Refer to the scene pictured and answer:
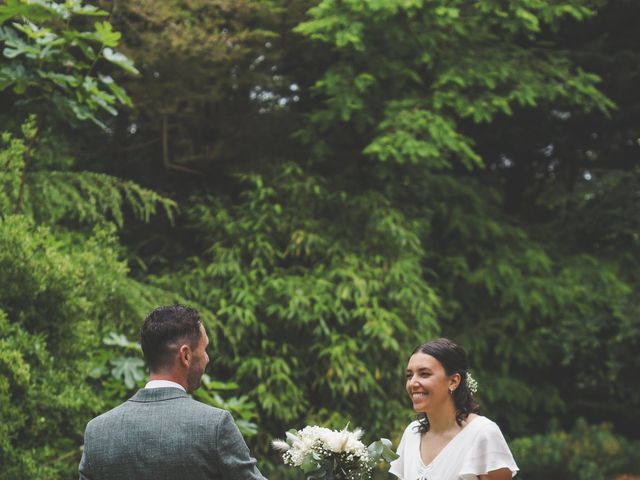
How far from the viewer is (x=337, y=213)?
9992 millimetres

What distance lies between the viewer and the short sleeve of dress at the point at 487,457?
11.7ft

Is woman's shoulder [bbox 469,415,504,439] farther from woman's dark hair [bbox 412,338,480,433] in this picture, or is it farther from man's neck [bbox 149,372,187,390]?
man's neck [bbox 149,372,187,390]

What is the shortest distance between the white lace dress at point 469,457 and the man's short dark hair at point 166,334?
134cm

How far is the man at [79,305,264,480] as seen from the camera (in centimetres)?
276

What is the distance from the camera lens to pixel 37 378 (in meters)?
5.86

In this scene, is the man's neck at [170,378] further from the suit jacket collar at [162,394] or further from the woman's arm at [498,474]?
the woman's arm at [498,474]

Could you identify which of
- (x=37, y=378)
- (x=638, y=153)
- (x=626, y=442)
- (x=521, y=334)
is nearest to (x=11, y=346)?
(x=37, y=378)

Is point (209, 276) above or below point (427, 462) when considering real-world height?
below

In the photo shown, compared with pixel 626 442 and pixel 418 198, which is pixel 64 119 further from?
pixel 626 442

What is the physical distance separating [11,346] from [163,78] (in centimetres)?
455

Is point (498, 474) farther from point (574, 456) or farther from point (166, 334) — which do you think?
point (574, 456)

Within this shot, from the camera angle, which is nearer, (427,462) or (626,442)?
(427,462)

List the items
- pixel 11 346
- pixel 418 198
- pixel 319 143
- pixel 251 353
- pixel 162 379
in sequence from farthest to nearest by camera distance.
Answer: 1. pixel 418 198
2. pixel 319 143
3. pixel 251 353
4. pixel 11 346
5. pixel 162 379

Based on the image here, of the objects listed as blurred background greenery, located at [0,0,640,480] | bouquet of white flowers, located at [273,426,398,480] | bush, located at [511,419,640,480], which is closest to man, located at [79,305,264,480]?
bouquet of white flowers, located at [273,426,398,480]
